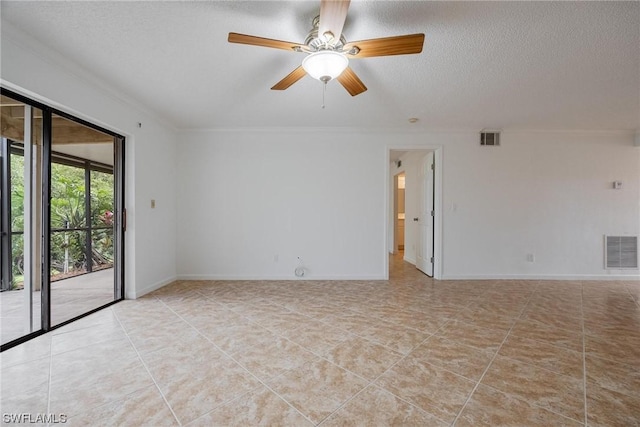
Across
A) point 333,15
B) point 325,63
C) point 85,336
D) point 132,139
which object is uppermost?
point 333,15

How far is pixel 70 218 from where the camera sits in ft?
9.72

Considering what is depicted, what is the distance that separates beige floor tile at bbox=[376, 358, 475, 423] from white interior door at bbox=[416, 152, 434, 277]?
9.69ft

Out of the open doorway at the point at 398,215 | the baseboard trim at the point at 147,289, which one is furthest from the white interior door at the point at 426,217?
the baseboard trim at the point at 147,289

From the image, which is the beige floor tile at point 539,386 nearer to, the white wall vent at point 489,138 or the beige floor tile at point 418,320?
the beige floor tile at point 418,320

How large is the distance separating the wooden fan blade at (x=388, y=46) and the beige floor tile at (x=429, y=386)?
7.10 feet

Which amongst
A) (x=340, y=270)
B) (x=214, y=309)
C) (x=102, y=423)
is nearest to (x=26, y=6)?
(x=102, y=423)

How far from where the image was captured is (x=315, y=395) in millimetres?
1576

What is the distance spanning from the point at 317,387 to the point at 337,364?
286 millimetres

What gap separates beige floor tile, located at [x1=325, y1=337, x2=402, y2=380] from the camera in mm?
1837

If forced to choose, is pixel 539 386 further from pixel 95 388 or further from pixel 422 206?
pixel 422 206

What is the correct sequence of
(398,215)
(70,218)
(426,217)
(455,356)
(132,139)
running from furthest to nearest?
(398,215), (426,217), (132,139), (70,218), (455,356)

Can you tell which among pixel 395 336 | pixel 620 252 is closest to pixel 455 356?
pixel 395 336

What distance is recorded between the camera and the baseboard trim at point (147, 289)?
3361mm

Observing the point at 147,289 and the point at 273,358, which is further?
the point at 147,289
